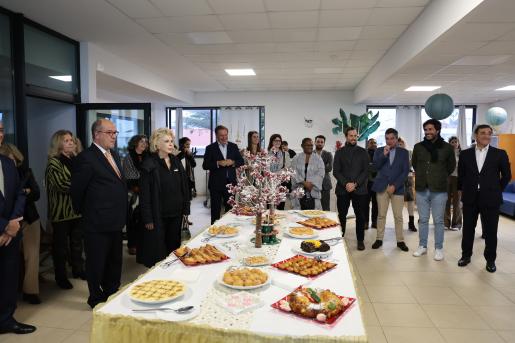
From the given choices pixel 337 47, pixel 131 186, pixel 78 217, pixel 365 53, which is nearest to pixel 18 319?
pixel 78 217

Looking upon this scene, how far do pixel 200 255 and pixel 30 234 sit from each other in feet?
6.36

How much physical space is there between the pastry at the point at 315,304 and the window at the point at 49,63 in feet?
13.2

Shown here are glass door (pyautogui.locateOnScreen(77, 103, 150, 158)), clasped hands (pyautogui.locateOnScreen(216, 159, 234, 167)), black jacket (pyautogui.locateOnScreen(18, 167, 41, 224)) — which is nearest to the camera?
black jacket (pyautogui.locateOnScreen(18, 167, 41, 224))

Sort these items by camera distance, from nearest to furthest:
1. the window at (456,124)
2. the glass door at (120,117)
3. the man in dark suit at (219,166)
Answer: the man in dark suit at (219,166) → the glass door at (120,117) → the window at (456,124)

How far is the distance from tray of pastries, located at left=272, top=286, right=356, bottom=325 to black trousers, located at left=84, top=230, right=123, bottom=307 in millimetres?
1733

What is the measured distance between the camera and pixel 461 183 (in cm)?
409

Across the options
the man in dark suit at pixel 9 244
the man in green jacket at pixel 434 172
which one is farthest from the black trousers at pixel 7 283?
the man in green jacket at pixel 434 172

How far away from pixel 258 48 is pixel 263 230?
3829 millimetres

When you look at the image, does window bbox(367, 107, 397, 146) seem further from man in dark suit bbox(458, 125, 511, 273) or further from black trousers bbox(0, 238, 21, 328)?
black trousers bbox(0, 238, 21, 328)

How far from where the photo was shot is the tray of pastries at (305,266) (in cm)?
188

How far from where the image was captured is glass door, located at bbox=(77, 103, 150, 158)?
482 cm

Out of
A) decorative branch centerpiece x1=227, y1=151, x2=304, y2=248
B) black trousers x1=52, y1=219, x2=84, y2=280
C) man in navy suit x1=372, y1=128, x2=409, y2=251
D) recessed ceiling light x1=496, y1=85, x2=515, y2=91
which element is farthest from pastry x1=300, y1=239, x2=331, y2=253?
recessed ceiling light x1=496, y1=85, x2=515, y2=91

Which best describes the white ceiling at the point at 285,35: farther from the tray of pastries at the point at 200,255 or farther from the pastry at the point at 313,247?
the tray of pastries at the point at 200,255

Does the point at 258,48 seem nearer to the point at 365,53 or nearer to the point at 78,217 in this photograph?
the point at 365,53
